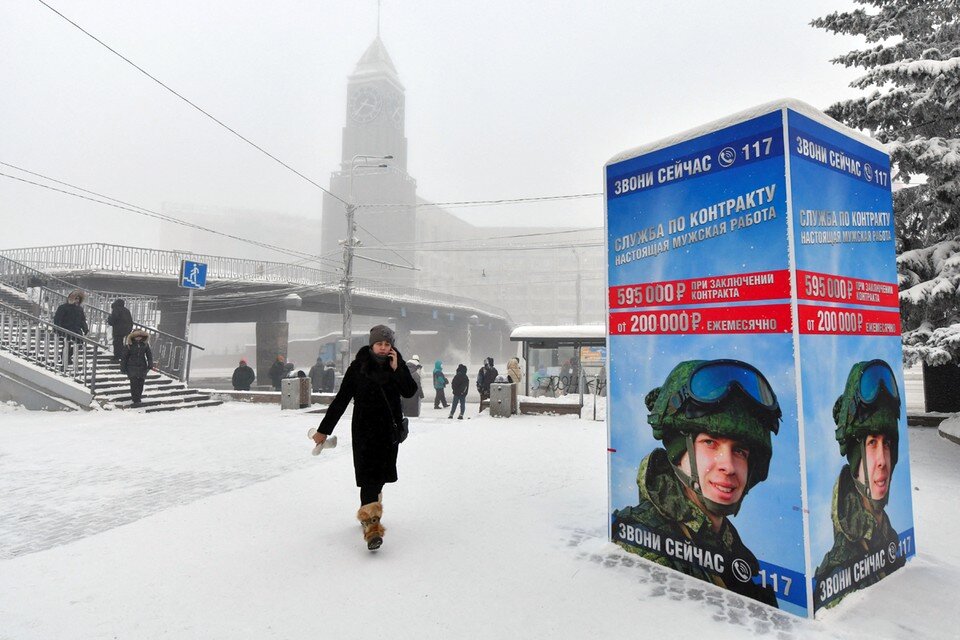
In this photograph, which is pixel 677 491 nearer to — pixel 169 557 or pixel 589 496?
pixel 589 496

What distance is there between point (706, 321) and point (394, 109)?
13084 cm

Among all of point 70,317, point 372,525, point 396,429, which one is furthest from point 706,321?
point 70,317

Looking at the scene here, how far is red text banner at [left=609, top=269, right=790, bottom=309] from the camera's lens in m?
2.74

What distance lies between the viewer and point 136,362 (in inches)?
419

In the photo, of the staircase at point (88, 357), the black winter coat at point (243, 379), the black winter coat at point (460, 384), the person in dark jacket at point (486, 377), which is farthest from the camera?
the black winter coat at point (243, 379)

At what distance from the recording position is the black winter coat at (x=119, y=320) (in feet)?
40.8

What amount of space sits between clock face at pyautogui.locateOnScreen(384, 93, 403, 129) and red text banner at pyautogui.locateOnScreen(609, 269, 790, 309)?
126810 millimetres

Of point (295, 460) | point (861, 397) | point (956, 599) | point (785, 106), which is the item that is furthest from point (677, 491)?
point (295, 460)

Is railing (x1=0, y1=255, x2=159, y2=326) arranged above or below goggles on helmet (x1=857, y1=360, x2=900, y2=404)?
above

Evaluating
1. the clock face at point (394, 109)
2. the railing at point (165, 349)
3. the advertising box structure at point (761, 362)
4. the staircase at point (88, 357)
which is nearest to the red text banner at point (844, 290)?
the advertising box structure at point (761, 362)

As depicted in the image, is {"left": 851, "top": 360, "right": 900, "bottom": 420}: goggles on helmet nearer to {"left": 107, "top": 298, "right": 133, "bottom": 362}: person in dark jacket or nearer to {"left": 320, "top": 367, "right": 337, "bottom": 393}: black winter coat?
{"left": 107, "top": 298, "right": 133, "bottom": 362}: person in dark jacket

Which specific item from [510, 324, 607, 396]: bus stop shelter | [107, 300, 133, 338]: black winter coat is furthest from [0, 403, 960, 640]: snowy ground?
[510, 324, 607, 396]: bus stop shelter

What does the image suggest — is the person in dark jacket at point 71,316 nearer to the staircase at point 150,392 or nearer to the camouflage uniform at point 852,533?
the staircase at point 150,392

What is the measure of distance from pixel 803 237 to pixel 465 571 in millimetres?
2792
